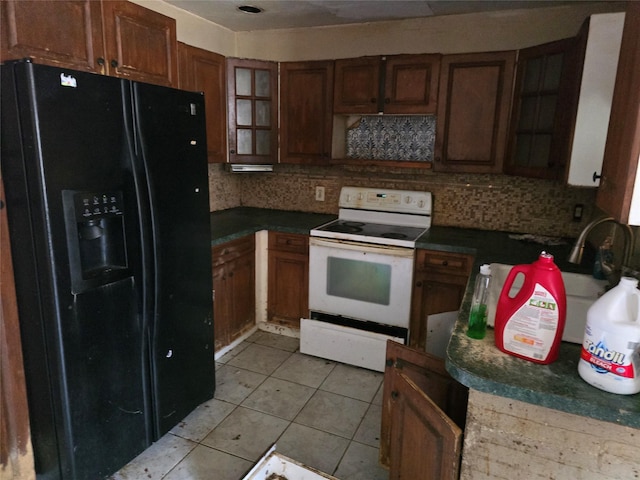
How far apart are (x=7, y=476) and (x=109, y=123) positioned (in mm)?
1426

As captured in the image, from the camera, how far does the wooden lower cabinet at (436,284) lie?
253 cm

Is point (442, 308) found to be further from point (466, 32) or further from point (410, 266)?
point (466, 32)

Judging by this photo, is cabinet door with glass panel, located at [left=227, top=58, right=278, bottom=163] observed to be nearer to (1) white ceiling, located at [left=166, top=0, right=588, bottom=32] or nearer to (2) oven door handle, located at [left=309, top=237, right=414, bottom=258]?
(1) white ceiling, located at [left=166, top=0, right=588, bottom=32]

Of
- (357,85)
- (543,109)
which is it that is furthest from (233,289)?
(543,109)

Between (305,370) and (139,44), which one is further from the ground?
(139,44)

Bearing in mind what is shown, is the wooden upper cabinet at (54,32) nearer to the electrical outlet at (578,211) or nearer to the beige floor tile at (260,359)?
the beige floor tile at (260,359)

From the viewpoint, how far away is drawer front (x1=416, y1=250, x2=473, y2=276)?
98.4 inches

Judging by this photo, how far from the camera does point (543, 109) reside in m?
2.32

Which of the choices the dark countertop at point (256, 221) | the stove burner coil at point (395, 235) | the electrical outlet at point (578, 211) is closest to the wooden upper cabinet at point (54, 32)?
the dark countertop at point (256, 221)

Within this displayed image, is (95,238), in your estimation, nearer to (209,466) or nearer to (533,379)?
(209,466)

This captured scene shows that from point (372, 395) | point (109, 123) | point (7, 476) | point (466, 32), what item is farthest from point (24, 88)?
point (466, 32)

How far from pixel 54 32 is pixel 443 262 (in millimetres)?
2259

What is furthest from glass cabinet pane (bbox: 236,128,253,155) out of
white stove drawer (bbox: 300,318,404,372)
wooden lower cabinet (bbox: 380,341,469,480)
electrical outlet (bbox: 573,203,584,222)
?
electrical outlet (bbox: 573,203,584,222)

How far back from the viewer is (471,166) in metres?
2.69
